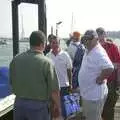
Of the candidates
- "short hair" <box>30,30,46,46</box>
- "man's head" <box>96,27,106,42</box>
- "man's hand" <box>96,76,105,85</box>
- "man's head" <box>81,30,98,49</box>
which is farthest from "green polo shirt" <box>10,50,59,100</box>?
"man's head" <box>96,27,106,42</box>

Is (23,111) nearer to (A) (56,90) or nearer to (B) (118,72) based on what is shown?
(A) (56,90)

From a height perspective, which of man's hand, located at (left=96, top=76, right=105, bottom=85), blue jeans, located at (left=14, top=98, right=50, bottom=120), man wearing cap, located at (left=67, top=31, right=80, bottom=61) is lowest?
blue jeans, located at (left=14, top=98, right=50, bottom=120)

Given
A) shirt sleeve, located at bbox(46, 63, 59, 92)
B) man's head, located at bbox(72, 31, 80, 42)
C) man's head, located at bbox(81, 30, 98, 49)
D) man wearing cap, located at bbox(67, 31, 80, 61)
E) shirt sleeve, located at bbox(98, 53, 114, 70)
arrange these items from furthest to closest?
man's head, located at bbox(72, 31, 80, 42) < man wearing cap, located at bbox(67, 31, 80, 61) < man's head, located at bbox(81, 30, 98, 49) < shirt sleeve, located at bbox(98, 53, 114, 70) < shirt sleeve, located at bbox(46, 63, 59, 92)

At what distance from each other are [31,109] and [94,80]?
1383 mm

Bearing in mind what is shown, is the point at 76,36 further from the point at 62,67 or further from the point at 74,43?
the point at 62,67

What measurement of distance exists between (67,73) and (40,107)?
3519 millimetres

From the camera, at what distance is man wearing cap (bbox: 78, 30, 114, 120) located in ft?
22.3

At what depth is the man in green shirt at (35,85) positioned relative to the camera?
5.80 m

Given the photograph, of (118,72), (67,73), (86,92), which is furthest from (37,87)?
(67,73)

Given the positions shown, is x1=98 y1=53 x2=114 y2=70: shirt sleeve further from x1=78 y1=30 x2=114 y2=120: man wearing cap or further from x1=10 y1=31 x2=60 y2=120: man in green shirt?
x1=10 y1=31 x2=60 y2=120: man in green shirt

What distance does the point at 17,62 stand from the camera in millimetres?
5918

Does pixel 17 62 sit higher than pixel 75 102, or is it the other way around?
pixel 17 62

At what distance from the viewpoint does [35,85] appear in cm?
582

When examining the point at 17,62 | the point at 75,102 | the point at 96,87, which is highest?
the point at 17,62
